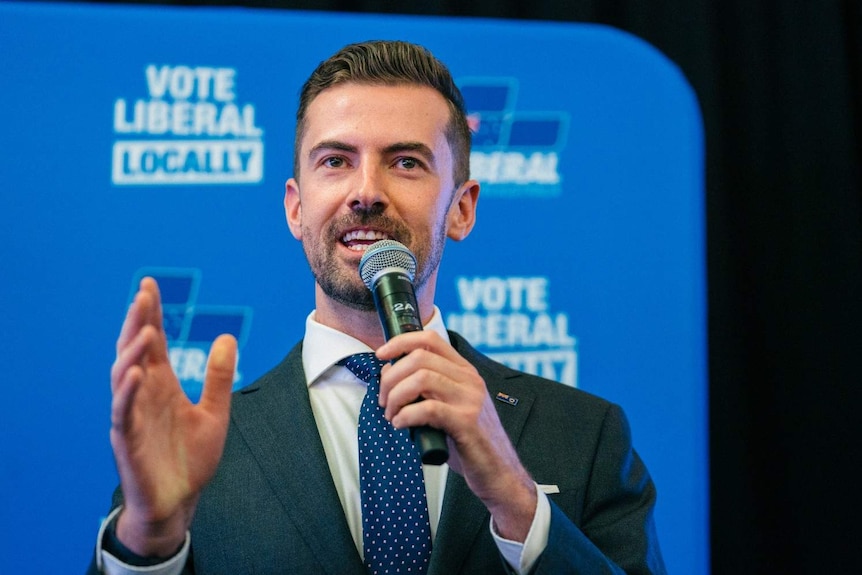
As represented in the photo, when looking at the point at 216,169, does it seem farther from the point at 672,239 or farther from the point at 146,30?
the point at 672,239

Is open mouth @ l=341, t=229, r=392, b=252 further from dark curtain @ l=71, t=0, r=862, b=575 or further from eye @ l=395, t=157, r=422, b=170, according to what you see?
dark curtain @ l=71, t=0, r=862, b=575

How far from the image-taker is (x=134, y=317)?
49.0 inches

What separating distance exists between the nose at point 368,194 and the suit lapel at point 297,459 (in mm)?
365

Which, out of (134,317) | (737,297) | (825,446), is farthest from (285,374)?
(825,446)

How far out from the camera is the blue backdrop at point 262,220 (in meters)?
2.41

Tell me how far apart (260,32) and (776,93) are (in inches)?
66.2

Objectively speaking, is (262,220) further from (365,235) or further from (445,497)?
(445,497)

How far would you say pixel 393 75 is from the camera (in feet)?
6.53

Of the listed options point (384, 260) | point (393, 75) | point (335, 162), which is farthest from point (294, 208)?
point (384, 260)

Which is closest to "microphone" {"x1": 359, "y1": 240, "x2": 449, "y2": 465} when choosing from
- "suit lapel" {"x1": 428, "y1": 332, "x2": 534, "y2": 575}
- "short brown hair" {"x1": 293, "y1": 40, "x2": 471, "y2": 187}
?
"suit lapel" {"x1": 428, "y1": 332, "x2": 534, "y2": 575}

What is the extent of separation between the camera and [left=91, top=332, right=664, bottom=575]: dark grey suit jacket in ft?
5.28

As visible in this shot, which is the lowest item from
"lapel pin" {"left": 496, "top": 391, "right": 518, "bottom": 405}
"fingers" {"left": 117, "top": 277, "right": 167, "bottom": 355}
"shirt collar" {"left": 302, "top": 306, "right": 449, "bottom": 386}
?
"lapel pin" {"left": 496, "top": 391, "right": 518, "bottom": 405}

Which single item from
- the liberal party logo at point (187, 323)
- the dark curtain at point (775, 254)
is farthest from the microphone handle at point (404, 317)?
the dark curtain at point (775, 254)

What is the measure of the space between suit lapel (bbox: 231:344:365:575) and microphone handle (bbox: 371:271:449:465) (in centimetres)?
37
